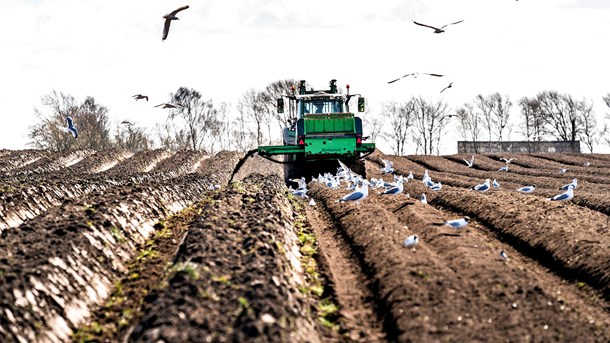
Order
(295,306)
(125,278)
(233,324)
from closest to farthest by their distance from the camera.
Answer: (233,324) < (295,306) < (125,278)

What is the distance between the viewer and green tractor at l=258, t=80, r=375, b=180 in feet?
99.3

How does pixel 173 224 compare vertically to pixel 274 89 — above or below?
below

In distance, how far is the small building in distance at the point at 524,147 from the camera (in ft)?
269

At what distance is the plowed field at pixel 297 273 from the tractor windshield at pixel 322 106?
10.2 m

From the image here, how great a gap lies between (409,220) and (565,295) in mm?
6235

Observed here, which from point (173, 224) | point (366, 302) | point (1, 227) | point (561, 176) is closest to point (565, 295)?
point (366, 302)

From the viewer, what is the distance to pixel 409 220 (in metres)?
18.3

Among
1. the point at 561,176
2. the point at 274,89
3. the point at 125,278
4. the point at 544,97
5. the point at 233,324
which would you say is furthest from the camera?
the point at 544,97

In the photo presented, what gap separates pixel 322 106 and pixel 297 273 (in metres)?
18.8

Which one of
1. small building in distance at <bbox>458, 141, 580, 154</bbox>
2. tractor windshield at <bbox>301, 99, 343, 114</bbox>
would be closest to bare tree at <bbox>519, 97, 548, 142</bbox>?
small building in distance at <bbox>458, 141, 580, 154</bbox>

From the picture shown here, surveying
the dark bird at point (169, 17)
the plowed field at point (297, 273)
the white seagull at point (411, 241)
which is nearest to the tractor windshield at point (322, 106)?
the plowed field at point (297, 273)

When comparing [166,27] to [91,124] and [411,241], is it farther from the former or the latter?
[91,124]

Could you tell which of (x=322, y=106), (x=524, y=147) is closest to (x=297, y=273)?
(x=322, y=106)

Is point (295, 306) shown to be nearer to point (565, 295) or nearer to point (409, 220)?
point (565, 295)
